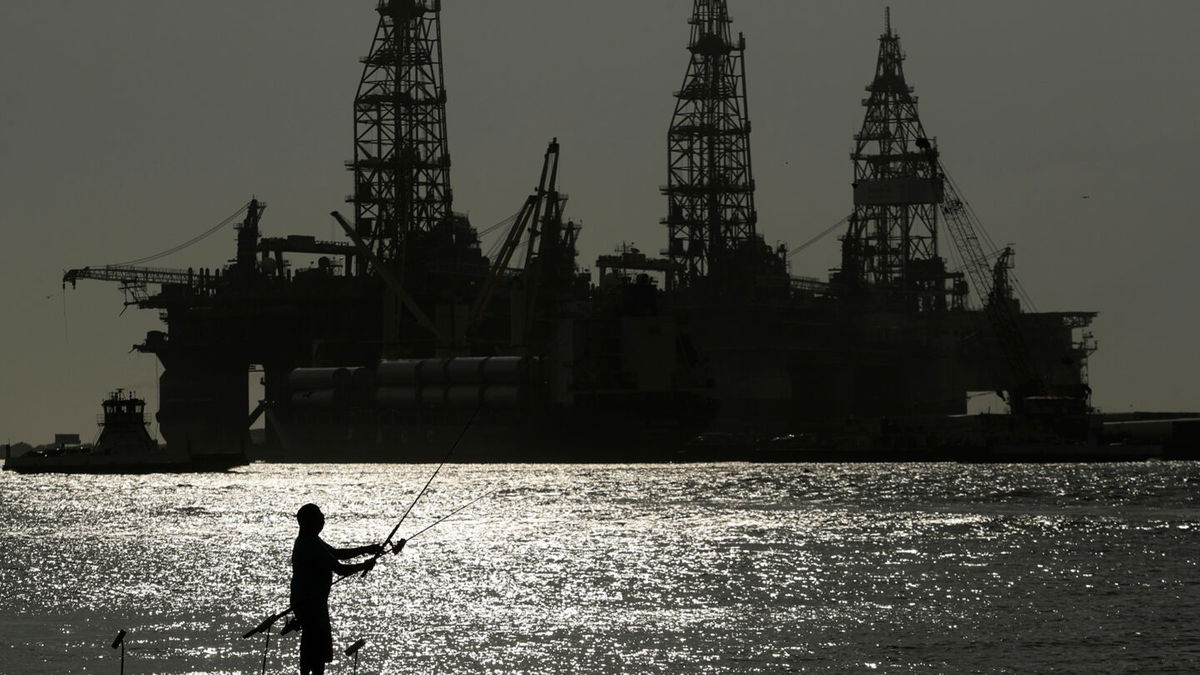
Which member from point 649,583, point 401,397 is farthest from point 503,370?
point 649,583

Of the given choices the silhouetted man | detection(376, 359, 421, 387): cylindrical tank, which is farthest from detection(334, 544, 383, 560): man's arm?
detection(376, 359, 421, 387): cylindrical tank

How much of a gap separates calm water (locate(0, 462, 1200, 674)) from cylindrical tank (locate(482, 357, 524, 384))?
71.4m

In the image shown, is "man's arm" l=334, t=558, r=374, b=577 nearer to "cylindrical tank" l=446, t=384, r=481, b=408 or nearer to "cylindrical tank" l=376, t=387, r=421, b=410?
"cylindrical tank" l=446, t=384, r=481, b=408

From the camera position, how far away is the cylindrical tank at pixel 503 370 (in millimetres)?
186000

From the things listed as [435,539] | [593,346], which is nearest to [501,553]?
[435,539]

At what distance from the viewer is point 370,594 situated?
50906mm

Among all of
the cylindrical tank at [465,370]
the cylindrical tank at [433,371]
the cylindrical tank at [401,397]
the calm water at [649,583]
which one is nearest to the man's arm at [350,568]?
the calm water at [649,583]

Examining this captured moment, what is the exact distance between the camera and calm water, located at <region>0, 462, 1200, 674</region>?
37.2 m

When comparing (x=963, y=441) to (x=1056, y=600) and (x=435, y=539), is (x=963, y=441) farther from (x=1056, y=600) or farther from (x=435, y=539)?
(x=1056, y=600)

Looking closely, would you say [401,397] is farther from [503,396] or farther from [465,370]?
[503,396]

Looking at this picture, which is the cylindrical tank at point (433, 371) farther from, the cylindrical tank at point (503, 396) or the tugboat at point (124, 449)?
the tugboat at point (124, 449)

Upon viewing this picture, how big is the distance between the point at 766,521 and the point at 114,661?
53.4 m

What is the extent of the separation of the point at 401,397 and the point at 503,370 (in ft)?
49.6

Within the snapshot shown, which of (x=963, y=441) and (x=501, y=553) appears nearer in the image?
(x=501, y=553)
